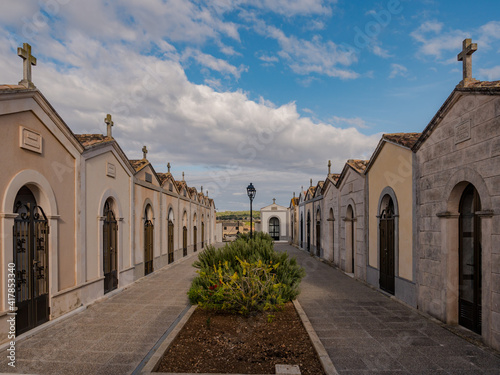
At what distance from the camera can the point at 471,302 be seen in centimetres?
621

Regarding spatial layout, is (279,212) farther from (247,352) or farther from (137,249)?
(247,352)

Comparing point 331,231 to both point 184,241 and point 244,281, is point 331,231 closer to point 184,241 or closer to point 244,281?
point 184,241

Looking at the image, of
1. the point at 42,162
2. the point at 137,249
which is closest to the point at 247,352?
the point at 42,162

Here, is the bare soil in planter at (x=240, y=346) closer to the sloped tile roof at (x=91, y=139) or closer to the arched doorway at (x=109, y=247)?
the arched doorway at (x=109, y=247)

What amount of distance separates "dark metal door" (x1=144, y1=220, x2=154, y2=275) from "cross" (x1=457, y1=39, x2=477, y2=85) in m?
11.5

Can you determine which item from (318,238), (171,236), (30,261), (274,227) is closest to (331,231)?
(318,238)

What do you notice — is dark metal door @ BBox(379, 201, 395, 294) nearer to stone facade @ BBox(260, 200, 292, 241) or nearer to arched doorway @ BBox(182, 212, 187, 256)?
arched doorway @ BBox(182, 212, 187, 256)

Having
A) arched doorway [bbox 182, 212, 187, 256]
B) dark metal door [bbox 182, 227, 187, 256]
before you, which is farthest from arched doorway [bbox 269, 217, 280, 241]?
dark metal door [bbox 182, 227, 187, 256]

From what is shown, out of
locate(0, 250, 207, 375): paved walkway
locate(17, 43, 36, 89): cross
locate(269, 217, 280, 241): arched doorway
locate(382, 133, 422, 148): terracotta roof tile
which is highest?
locate(17, 43, 36, 89): cross

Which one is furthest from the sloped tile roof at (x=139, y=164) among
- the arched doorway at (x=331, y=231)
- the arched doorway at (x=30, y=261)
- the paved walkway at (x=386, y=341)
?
the arched doorway at (x=331, y=231)

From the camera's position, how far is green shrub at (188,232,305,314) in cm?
648

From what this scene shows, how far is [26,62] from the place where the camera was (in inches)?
261

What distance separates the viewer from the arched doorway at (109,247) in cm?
971

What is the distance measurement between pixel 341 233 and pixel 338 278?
274 cm
